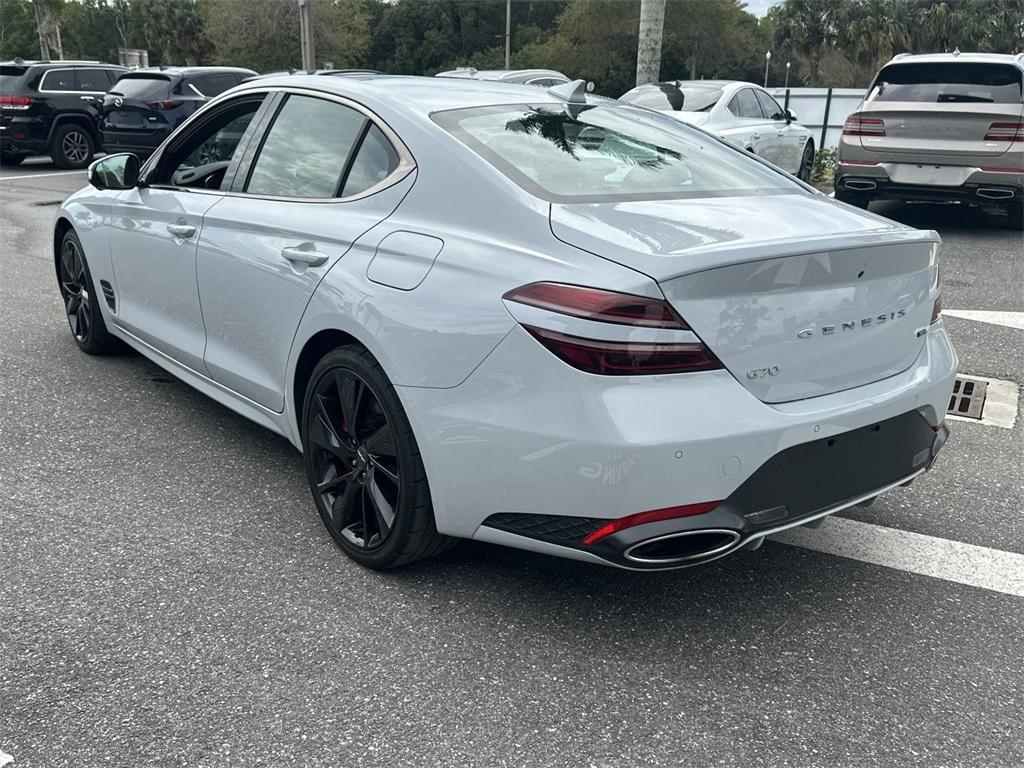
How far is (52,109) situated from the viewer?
1611 cm

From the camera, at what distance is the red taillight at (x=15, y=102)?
15.7 meters

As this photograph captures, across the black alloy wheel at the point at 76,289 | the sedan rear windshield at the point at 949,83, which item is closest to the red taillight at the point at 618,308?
the black alloy wheel at the point at 76,289

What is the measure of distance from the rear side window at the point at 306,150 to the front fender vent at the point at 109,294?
4.83ft

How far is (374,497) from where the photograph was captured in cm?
303

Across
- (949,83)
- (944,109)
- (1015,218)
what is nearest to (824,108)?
(1015,218)

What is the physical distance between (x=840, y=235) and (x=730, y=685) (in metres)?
1.24

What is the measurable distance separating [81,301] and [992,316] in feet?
18.2

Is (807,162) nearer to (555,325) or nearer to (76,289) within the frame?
(76,289)

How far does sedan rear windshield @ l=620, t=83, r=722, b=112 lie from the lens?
429 inches

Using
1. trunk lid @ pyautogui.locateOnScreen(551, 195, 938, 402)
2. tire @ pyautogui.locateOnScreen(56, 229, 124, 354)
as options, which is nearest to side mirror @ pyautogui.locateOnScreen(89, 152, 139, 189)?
tire @ pyautogui.locateOnScreen(56, 229, 124, 354)

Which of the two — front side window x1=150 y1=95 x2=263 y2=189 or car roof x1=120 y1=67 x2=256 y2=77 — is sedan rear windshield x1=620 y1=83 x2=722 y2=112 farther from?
front side window x1=150 y1=95 x2=263 y2=189

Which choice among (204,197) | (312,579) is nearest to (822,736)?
(312,579)

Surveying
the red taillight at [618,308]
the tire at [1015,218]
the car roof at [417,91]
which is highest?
the car roof at [417,91]

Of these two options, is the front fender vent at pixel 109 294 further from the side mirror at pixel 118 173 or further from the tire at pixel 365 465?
the tire at pixel 365 465
